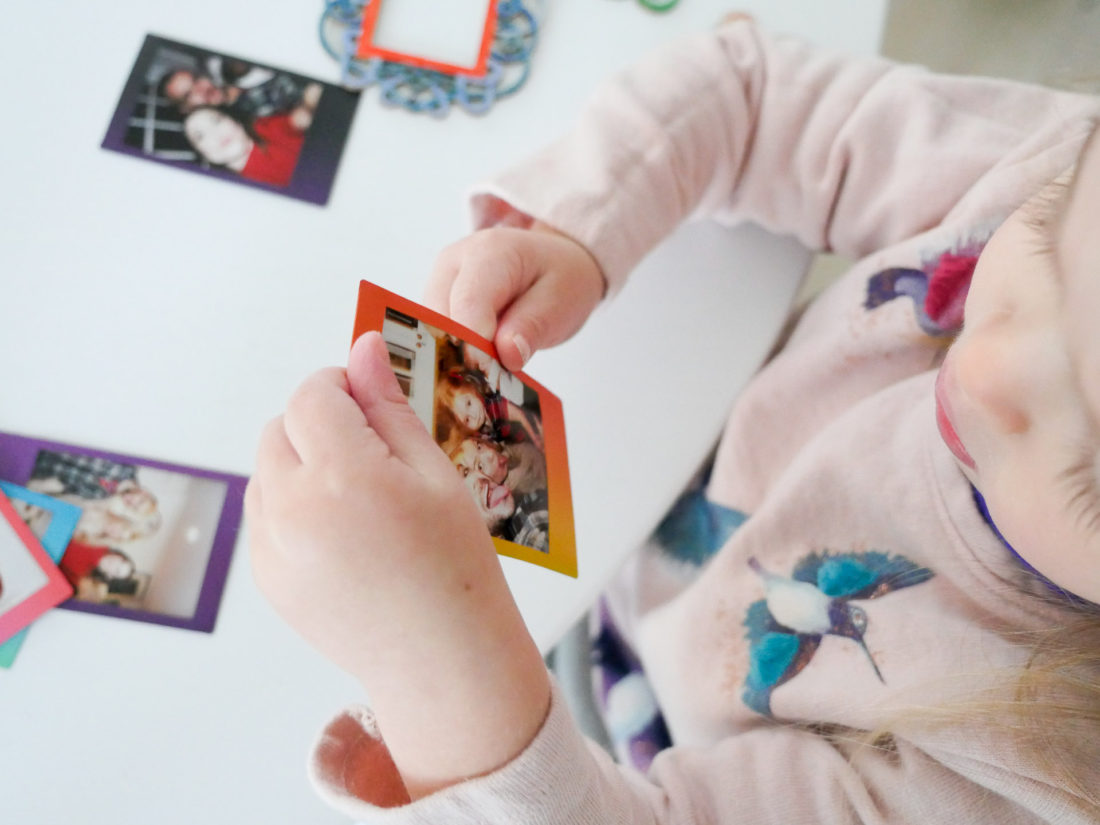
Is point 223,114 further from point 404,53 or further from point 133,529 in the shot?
point 133,529

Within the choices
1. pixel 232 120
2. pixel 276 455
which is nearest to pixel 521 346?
pixel 276 455

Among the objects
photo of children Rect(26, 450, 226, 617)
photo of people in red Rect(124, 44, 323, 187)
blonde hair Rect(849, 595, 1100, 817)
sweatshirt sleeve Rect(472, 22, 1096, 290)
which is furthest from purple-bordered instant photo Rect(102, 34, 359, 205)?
blonde hair Rect(849, 595, 1100, 817)

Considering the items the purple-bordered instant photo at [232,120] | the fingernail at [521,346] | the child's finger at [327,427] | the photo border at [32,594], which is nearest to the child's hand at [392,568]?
the child's finger at [327,427]

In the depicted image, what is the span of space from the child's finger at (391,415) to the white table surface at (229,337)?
0.67 feet

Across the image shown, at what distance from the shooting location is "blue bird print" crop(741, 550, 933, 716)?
59cm

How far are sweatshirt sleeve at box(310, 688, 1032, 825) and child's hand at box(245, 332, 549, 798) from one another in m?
0.02

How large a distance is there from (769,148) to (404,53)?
357mm

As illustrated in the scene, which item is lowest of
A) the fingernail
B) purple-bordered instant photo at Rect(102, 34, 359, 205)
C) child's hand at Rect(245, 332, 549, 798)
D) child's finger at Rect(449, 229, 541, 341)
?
child's hand at Rect(245, 332, 549, 798)

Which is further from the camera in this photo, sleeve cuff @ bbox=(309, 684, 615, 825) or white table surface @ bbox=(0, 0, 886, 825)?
white table surface @ bbox=(0, 0, 886, 825)

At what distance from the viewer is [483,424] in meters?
0.47

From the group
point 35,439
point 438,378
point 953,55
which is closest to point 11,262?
point 35,439

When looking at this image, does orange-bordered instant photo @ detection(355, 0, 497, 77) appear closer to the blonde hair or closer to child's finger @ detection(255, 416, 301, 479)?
child's finger @ detection(255, 416, 301, 479)

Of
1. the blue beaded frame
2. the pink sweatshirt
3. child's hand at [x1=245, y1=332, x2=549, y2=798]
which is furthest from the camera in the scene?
the blue beaded frame

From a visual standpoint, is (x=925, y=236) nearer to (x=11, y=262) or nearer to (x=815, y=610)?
(x=815, y=610)
